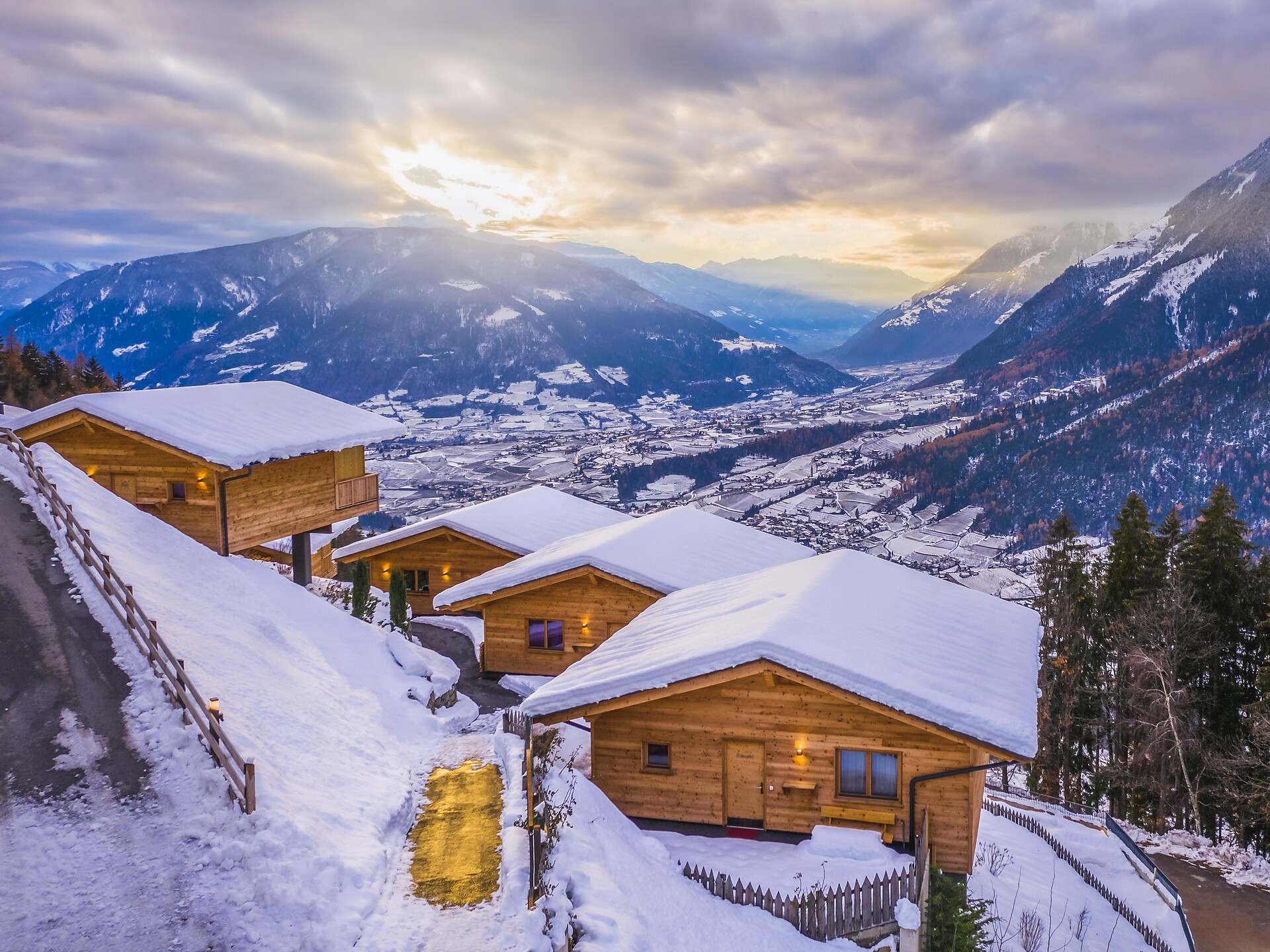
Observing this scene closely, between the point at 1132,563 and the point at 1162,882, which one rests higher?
the point at 1132,563

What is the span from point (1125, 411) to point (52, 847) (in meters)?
234

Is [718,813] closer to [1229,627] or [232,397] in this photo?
[232,397]

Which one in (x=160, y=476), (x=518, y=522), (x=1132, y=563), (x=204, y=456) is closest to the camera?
(x=204, y=456)

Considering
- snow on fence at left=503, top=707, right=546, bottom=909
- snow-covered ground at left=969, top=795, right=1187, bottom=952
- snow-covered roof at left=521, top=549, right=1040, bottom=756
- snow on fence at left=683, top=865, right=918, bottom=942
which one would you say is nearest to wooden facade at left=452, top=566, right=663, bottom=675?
snow-covered roof at left=521, top=549, right=1040, bottom=756

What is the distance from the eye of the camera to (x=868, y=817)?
1506cm

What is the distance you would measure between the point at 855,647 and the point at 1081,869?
1262cm

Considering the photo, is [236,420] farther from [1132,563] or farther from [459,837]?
[1132,563]

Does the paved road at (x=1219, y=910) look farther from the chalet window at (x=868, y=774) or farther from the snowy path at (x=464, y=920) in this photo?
the snowy path at (x=464, y=920)

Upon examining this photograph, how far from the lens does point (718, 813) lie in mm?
15961

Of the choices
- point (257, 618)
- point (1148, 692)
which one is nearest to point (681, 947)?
point (257, 618)

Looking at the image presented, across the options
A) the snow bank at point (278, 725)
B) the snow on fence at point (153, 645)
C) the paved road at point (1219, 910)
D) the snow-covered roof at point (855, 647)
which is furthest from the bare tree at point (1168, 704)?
the snow on fence at point (153, 645)

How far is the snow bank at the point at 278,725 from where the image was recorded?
9.94 meters

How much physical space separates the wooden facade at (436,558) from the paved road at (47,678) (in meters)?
17.4

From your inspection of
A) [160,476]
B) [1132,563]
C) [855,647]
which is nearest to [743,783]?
[855,647]
